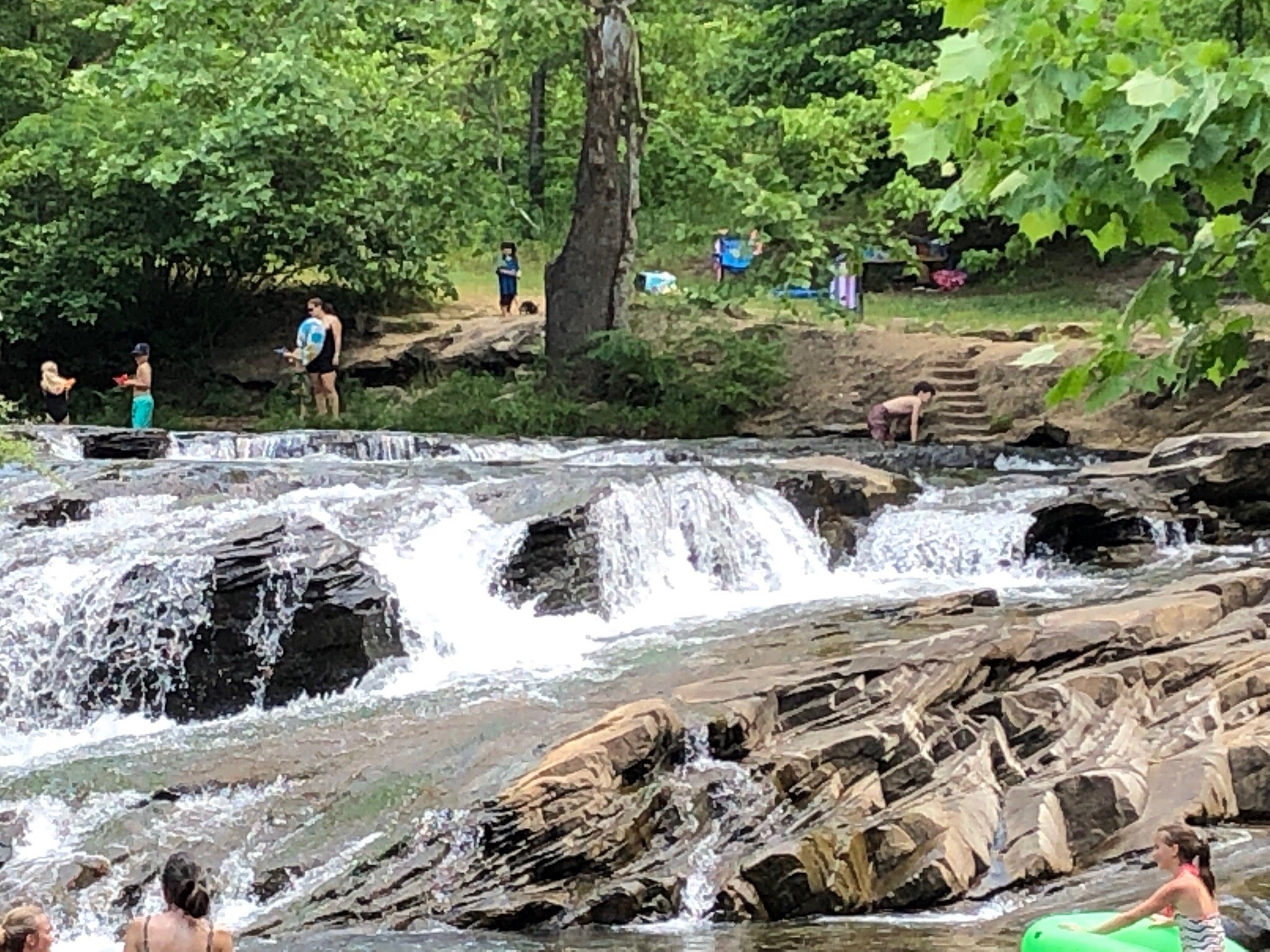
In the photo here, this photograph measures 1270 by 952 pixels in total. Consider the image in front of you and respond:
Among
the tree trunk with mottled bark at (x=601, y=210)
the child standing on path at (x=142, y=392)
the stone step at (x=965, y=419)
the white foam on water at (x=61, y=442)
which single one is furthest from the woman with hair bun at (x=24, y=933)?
the tree trunk with mottled bark at (x=601, y=210)

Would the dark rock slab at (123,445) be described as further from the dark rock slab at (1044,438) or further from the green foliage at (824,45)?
the green foliage at (824,45)

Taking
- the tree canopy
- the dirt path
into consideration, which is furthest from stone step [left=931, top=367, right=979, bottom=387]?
the tree canopy

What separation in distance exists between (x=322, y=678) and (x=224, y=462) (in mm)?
3802

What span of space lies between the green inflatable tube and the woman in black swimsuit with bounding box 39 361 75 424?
1670 cm

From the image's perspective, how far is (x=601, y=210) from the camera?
2191 cm

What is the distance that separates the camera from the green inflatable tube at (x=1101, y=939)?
601 centimetres

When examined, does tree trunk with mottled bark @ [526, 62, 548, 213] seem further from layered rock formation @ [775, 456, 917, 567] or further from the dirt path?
layered rock formation @ [775, 456, 917, 567]

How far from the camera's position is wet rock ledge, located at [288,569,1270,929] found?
7746 mm

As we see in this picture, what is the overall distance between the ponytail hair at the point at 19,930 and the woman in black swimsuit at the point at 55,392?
16391mm

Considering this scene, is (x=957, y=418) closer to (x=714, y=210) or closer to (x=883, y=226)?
(x=883, y=226)

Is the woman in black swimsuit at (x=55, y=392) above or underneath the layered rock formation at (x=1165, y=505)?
above

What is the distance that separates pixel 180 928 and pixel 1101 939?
3250 millimetres

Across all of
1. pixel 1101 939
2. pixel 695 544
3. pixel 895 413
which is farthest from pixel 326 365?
pixel 1101 939

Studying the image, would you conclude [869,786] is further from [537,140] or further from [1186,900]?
[537,140]
